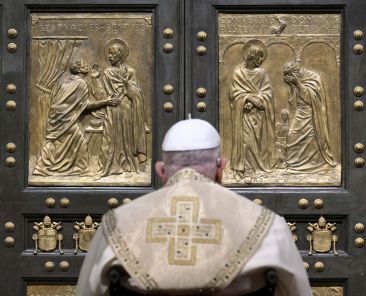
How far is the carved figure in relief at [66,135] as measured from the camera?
573cm

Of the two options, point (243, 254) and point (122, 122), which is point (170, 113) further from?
point (243, 254)

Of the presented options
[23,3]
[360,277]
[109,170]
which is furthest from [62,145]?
[360,277]

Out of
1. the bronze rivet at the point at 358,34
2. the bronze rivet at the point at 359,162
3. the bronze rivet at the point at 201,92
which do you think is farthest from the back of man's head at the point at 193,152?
the bronze rivet at the point at 358,34

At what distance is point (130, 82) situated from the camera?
5.73 metres

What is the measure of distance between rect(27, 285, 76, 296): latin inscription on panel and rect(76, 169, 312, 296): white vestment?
7.35ft

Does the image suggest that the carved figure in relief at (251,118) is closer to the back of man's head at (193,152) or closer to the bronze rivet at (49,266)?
the bronze rivet at (49,266)

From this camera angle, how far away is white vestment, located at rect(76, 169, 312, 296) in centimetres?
334

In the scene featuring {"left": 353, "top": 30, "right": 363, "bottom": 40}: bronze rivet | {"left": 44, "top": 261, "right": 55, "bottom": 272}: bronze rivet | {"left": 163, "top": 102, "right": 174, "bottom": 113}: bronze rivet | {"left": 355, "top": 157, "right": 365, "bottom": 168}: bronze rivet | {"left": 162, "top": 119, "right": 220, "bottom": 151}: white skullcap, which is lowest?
{"left": 44, "top": 261, "right": 55, "bottom": 272}: bronze rivet

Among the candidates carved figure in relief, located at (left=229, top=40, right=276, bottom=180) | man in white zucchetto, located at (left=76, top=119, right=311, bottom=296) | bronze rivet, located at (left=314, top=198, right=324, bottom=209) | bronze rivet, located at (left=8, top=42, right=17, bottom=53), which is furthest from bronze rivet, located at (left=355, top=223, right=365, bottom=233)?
man in white zucchetto, located at (left=76, top=119, right=311, bottom=296)

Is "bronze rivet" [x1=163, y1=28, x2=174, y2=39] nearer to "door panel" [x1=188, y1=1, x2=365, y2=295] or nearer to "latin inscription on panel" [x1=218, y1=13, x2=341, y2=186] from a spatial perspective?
"door panel" [x1=188, y1=1, x2=365, y2=295]

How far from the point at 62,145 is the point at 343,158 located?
1.41 meters

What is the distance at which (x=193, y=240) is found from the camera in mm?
3377

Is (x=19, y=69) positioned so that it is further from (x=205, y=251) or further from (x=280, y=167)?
(x=205, y=251)

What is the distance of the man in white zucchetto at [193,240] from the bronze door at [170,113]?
2185 mm
